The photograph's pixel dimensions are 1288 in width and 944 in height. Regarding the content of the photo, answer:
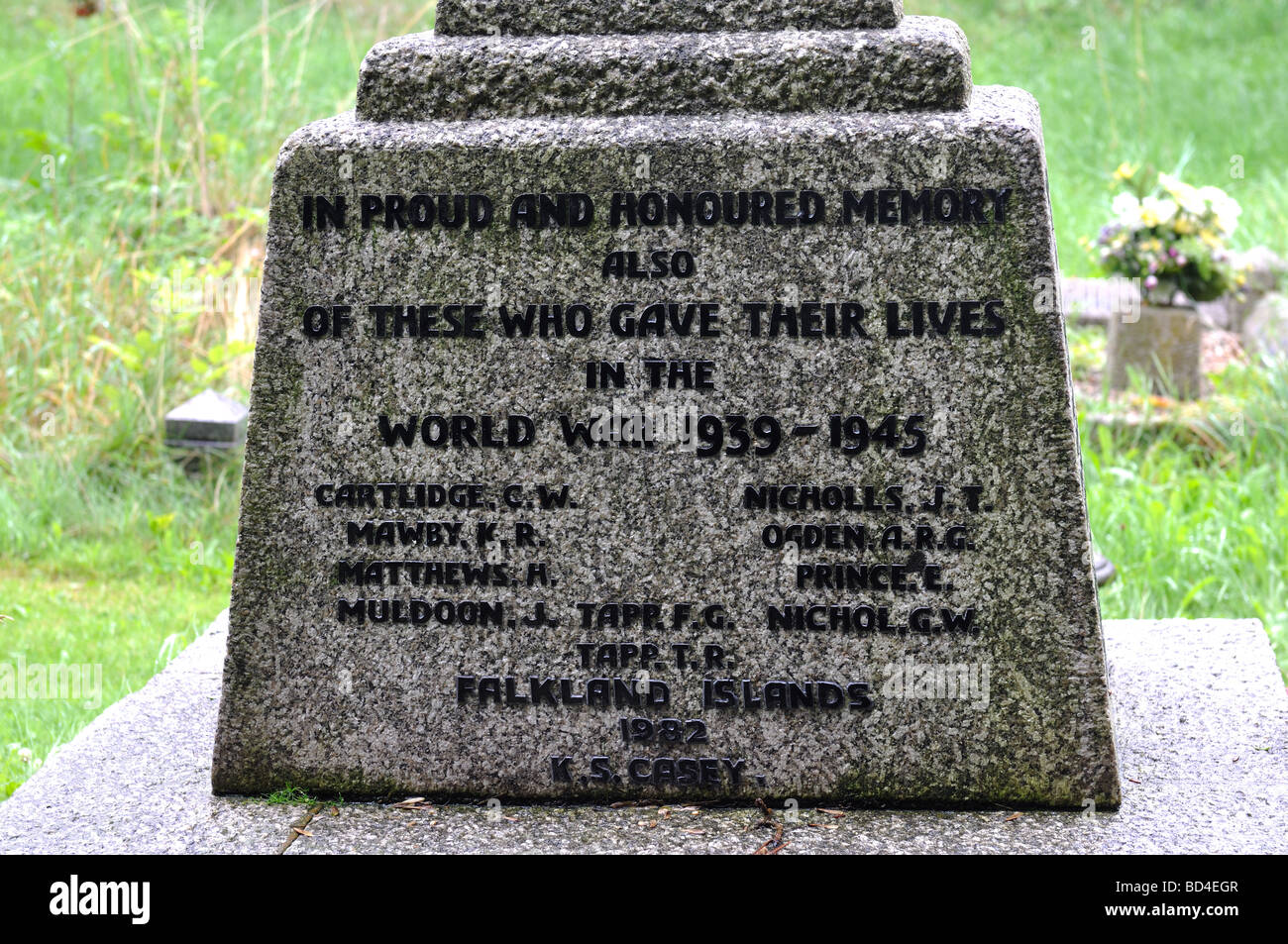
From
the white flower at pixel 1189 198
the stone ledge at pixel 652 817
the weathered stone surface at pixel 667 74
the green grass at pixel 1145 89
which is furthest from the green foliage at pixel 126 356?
the green grass at pixel 1145 89

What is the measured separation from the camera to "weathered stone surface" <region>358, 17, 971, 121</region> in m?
2.54

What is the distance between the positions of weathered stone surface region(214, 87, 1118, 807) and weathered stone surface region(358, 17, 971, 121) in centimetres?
5

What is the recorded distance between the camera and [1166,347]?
261 inches

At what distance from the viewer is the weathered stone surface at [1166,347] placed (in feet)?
21.7

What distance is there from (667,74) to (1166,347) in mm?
4703

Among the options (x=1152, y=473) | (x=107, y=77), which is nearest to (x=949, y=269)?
(x=1152, y=473)

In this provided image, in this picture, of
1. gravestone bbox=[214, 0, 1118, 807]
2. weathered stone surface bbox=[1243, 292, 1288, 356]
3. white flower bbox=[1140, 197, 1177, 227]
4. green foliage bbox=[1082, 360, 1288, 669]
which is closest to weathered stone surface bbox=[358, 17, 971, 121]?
gravestone bbox=[214, 0, 1118, 807]

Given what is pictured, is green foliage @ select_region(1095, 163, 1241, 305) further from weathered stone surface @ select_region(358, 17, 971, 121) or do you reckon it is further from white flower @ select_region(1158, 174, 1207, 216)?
weathered stone surface @ select_region(358, 17, 971, 121)

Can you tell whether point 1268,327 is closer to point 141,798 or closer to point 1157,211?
point 1157,211

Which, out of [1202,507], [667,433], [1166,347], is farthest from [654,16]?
[1166,347]

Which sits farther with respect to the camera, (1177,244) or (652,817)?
(1177,244)

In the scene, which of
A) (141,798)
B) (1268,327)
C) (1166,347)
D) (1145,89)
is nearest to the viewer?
(141,798)

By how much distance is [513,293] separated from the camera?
2.60m
